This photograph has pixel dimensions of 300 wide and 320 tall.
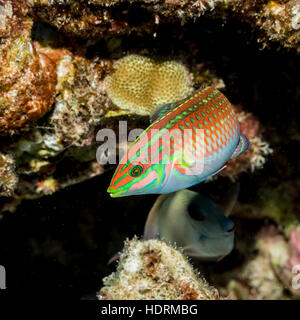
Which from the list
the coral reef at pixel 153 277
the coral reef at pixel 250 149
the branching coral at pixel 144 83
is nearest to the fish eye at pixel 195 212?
the coral reef at pixel 250 149

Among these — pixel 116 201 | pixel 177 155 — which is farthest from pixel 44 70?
pixel 116 201

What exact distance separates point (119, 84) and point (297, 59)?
2399 millimetres

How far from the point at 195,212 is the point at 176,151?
2089 millimetres

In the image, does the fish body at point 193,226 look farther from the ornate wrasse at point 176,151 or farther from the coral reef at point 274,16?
the coral reef at point 274,16

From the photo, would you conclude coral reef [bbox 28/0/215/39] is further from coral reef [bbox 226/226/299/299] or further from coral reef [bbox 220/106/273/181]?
coral reef [bbox 226/226/299/299]

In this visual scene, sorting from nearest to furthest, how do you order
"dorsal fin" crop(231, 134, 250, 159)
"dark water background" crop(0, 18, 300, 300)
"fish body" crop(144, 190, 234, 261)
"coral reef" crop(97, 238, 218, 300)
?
"coral reef" crop(97, 238, 218, 300)
"dorsal fin" crop(231, 134, 250, 159)
"dark water background" crop(0, 18, 300, 300)
"fish body" crop(144, 190, 234, 261)

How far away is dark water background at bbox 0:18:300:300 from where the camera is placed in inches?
153

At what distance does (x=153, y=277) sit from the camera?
257cm

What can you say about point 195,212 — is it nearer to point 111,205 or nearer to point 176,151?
point 176,151

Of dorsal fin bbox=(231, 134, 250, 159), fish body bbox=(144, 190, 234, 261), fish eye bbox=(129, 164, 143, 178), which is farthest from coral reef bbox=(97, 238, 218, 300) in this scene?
fish body bbox=(144, 190, 234, 261)

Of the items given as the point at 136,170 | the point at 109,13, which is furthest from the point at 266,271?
the point at 109,13

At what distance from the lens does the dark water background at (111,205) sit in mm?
3895

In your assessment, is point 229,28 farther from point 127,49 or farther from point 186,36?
point 127,49

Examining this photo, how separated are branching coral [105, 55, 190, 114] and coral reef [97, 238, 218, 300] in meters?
1.53
